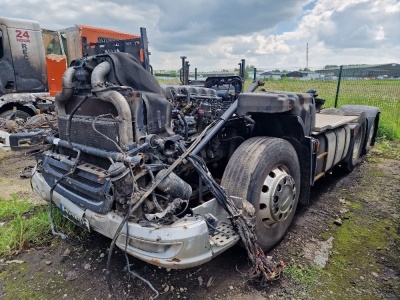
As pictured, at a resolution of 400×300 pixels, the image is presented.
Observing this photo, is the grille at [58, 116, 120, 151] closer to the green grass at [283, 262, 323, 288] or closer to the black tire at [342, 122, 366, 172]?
the green grass at [283, 262, 323, 288]

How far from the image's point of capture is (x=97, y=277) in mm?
2779

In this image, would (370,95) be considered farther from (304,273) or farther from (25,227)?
(25,227)

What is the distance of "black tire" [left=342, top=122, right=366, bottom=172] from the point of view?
5.41 meters

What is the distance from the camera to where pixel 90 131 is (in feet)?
9.27

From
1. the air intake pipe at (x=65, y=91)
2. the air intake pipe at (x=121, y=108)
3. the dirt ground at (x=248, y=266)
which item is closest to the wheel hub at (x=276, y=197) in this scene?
the dirt ground at (x=248, y=266)

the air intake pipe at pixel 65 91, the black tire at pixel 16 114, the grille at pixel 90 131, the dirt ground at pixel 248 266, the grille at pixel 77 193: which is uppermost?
the air intake pipe at pixel 65 91

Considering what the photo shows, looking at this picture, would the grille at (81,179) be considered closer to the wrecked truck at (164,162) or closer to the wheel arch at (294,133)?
the wrecked truck at (164,162)

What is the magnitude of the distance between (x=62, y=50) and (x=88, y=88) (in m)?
6.97

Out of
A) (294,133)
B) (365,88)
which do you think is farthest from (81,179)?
(365,88)

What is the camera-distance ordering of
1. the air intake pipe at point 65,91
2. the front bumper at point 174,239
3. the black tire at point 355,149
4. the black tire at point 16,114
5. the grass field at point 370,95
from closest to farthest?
1. the front bumper at point 174,239
2. the air intake pipe at point 65,91
3. the black tire at point 355,149
4. the black tire at point 16,114
5. the grass field at point 370,95

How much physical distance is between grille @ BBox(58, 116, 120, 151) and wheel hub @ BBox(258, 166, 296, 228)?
4.69 ft

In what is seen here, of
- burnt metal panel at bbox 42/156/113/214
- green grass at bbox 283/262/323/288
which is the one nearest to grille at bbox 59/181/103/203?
burnt metal panel at bbox 42/156/113/214

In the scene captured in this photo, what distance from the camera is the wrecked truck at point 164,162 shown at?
7.57 ft

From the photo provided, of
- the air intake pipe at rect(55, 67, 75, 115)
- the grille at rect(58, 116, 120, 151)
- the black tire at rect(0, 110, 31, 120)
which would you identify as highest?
the air intake pipe at rect(55, 67, 75, 115)
